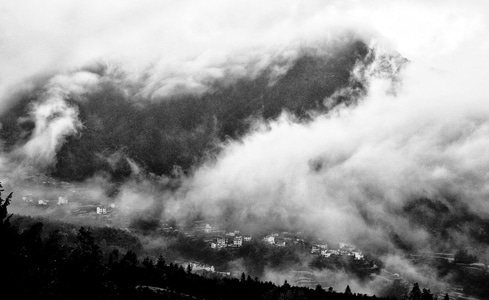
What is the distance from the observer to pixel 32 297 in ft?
180

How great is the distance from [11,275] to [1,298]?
2.47m

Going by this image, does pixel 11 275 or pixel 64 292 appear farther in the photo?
pixel 64 292

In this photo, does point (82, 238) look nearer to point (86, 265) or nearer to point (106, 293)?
point (86, 265)

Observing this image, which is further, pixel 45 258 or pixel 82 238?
pixel 45 258

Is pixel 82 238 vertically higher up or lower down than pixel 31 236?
lower down

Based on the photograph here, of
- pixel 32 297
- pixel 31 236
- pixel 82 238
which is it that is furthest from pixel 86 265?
pixel 31 236

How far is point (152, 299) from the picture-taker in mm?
198000

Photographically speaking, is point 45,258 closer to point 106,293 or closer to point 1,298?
point 106,293

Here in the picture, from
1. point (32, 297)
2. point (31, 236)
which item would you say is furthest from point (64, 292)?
point (31, 236)

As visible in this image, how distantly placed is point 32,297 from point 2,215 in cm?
899

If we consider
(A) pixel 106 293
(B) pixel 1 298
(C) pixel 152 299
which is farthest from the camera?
(C) pixel 152 299

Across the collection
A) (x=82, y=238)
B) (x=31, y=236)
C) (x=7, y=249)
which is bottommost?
(x=7, y=249)

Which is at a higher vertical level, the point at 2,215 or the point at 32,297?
the point at 2,215

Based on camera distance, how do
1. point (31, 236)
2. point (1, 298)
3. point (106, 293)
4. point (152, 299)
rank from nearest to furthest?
point (1, 298)
point (106, 293)
point (31, 236)
point (152, 299)
